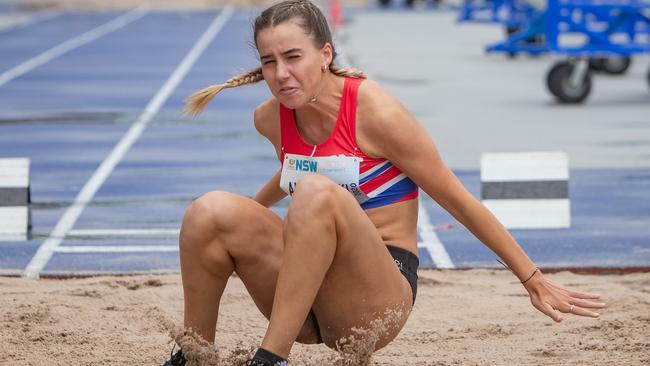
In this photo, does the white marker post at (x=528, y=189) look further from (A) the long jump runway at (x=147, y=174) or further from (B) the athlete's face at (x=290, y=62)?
(B) the athlete's face at (x=290, y=62)

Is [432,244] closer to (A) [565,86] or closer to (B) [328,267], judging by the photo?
(B) [328,267]

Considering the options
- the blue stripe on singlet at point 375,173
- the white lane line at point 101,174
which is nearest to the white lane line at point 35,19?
the white lane line at point 101,174

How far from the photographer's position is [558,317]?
4438mm

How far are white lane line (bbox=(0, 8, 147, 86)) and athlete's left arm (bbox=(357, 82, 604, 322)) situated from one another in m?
14.0

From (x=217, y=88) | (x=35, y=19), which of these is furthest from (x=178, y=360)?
(x=35, y=19)

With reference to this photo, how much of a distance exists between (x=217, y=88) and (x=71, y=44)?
65.9 ft

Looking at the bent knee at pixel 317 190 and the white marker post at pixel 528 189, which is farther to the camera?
the white marker post at pixel 528 189

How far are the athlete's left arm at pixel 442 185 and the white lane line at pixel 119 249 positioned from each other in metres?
3.58

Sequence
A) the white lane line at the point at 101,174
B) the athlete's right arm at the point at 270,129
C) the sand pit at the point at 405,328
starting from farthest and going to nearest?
the white lane line at the point at 101,174 < the sand pit at the point at 405,328 < the athlete's right arm at the point at 270,129

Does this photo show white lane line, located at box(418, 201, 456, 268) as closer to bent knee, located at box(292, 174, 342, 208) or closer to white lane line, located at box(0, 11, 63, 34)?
bent knee, located at box(292, 174, 342, 208)

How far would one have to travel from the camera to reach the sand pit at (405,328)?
17.6 ft

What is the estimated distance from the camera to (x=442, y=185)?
14.7ft

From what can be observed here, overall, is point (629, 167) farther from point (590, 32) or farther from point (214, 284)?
point (214, 284)

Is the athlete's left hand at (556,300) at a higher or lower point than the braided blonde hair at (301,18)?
lower
